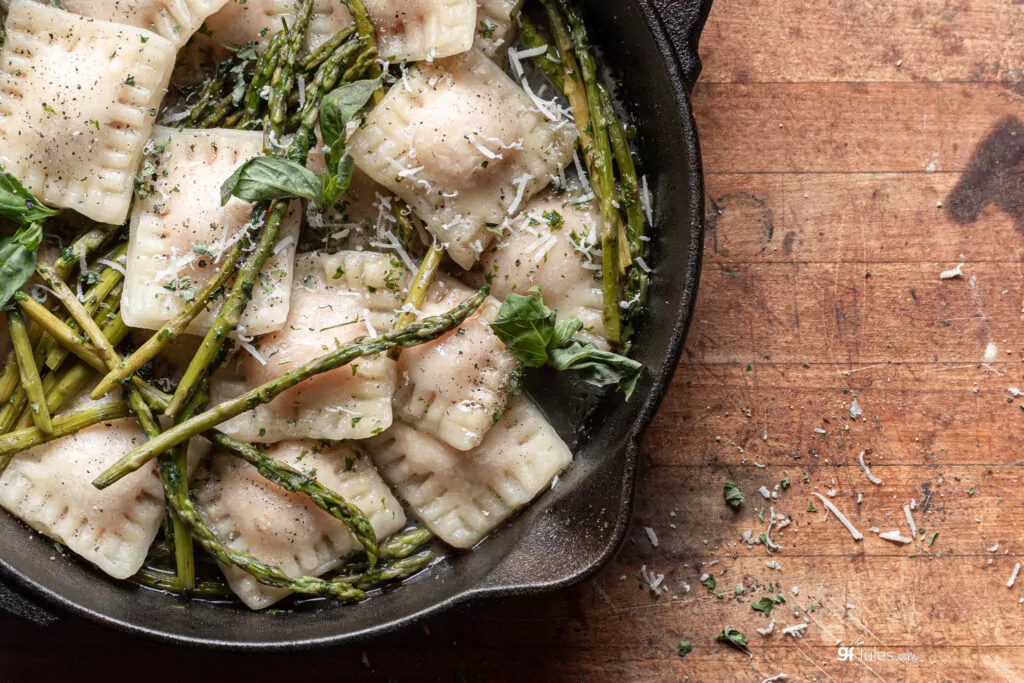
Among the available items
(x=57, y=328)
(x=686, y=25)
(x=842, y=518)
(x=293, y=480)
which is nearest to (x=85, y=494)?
(x=57, y=328)

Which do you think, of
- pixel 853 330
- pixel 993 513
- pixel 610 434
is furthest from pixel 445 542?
pixel 993 513

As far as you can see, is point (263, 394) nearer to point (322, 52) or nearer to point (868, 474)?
point (322, 52)

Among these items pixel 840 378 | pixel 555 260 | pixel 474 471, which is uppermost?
pixel 555 260

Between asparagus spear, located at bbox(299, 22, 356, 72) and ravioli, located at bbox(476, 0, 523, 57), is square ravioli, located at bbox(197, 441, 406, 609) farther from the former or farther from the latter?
ravioli, located at bbox(476, 0, 523, 57)

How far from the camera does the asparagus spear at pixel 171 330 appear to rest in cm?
235

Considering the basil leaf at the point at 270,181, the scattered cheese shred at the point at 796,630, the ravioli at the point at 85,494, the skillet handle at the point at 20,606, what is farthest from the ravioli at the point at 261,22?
the scattered cheese shred at the point at 796,630

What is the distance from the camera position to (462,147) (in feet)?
7.87

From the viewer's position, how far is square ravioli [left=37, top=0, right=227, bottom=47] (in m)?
2.41

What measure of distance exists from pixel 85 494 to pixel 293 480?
583 mm

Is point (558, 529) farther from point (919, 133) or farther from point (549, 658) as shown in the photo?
point (919, 133)

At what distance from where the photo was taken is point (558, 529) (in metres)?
2.44

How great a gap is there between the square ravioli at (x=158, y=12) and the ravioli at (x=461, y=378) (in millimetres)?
991

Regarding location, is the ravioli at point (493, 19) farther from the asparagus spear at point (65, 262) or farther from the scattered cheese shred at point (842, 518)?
the scattered cheese shred at point (842, 518)

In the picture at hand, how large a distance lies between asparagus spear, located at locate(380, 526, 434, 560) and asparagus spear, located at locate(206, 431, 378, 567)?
19cm
